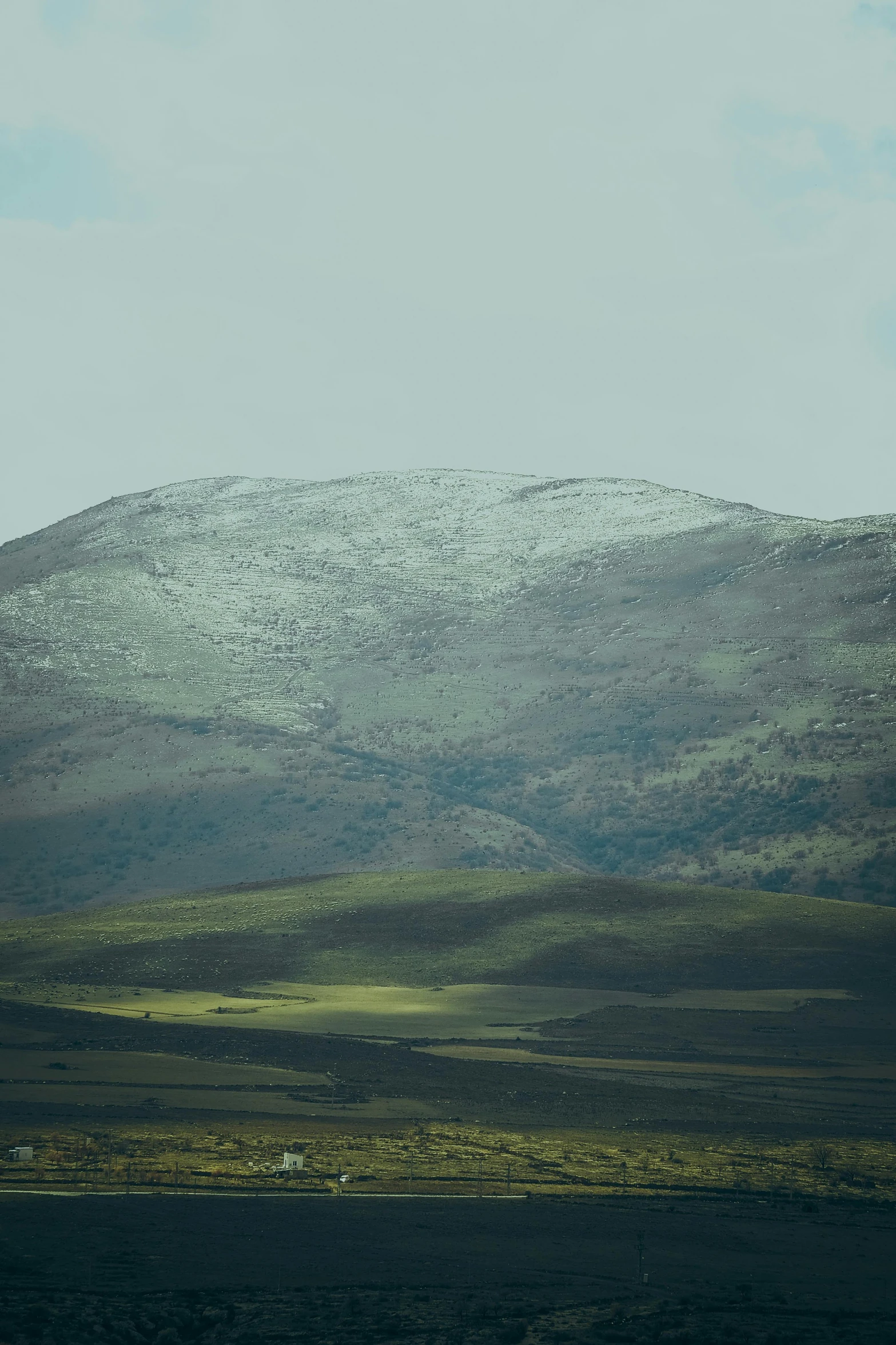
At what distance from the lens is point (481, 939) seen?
9206 centimetres

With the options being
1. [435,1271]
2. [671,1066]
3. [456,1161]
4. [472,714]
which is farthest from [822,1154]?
[472,714]

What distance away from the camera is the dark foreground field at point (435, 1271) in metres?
28.3

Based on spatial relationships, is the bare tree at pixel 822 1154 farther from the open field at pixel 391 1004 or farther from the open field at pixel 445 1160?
the open field at pixel 391 1004

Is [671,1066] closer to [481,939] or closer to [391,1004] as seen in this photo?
[391,1004]

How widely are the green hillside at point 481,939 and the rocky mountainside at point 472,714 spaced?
860 inches

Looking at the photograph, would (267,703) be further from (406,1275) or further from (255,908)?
(406,1275)

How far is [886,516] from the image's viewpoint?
188 metres

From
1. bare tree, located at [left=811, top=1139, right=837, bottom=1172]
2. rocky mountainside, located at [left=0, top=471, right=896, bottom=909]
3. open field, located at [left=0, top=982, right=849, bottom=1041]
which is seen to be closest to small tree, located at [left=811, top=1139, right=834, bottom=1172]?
bare tree, located at [left=811, top=1139, right=837, bottom=1172]

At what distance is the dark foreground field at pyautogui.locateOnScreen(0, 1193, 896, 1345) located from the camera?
28344 mm

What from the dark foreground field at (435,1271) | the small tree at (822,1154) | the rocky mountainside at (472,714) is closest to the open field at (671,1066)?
the small tree at (822,1154)

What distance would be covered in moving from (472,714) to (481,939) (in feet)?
227

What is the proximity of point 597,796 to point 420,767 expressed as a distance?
1859 cm

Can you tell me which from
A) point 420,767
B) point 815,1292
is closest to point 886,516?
point 420,767

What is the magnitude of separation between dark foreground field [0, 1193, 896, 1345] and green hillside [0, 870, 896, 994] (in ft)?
149
